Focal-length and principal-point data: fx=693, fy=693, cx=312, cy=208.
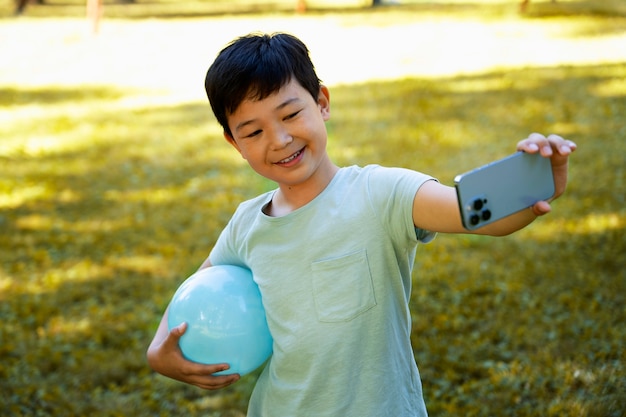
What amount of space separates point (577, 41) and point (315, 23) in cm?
596

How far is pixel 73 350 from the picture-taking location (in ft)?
13.0

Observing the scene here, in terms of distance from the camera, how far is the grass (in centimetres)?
346

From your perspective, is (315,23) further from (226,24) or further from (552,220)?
(552,220)

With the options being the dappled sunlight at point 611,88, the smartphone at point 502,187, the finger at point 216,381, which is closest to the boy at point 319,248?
the finger at point 216,381

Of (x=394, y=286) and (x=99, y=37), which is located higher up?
(x=394, y=286)

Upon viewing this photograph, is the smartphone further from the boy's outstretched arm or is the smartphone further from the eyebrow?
the eyebrow

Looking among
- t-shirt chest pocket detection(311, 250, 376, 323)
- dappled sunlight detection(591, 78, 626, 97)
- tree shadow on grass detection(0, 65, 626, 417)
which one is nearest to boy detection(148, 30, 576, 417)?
t-shirt chest pocket detection(311, 250, 376, 323)

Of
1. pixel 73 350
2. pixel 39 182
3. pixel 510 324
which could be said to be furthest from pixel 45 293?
pixel 510 324

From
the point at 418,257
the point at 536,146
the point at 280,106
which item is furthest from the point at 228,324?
the point at 418,257

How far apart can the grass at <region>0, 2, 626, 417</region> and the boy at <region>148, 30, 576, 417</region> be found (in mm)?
1564

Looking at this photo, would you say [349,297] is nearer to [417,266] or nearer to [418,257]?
[417,266]

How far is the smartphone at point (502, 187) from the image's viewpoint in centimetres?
134

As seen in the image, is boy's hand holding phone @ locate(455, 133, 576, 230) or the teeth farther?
the teeth

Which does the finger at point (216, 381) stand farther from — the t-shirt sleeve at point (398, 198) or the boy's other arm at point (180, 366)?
the t-shirt sleeve at point (398, 198)
